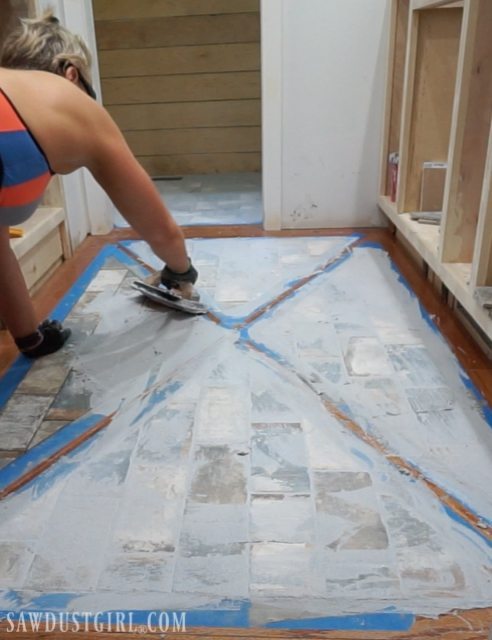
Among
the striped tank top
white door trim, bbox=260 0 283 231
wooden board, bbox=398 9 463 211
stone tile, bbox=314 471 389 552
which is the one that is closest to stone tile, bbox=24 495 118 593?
stone tile, bbox=314 471 389 552

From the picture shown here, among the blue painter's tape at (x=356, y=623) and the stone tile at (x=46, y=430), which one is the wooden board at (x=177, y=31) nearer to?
the stone tile at (x=46, y=430)

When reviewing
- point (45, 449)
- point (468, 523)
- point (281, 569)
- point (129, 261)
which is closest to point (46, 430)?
point (45, 449)

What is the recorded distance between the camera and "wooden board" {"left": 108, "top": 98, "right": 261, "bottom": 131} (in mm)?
3406

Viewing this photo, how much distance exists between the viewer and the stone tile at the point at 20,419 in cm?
109

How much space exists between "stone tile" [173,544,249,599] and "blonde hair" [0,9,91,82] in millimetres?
912

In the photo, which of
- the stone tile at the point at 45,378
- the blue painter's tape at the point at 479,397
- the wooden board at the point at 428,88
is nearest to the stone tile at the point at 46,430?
the stone tile at the point at 45,378

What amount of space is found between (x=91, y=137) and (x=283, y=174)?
4.46 feet

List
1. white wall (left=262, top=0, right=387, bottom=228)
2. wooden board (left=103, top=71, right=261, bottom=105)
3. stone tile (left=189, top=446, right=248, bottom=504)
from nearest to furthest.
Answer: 1. stone tile (left=189, top=446, right=248, bottom=504)
2. white wall (left=262, top=0, right=387, bottom=228)
3. wooden board (left=103, top=71, right=261, bottom=105)

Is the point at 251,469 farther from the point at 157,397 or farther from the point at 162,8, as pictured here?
the point at 162,8

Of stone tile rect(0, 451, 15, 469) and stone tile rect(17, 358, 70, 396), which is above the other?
stone tile rect(17, 358, 70, 396)

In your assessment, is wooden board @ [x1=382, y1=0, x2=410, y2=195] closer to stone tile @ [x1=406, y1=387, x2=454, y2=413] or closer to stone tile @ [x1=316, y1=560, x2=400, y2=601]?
stone tile @ [x1=406, y1=387, x2=454, y2=413]

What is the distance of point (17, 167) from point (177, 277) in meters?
0.74

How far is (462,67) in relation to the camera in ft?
4.24

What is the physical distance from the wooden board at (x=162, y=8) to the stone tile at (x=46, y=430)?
2802mm
